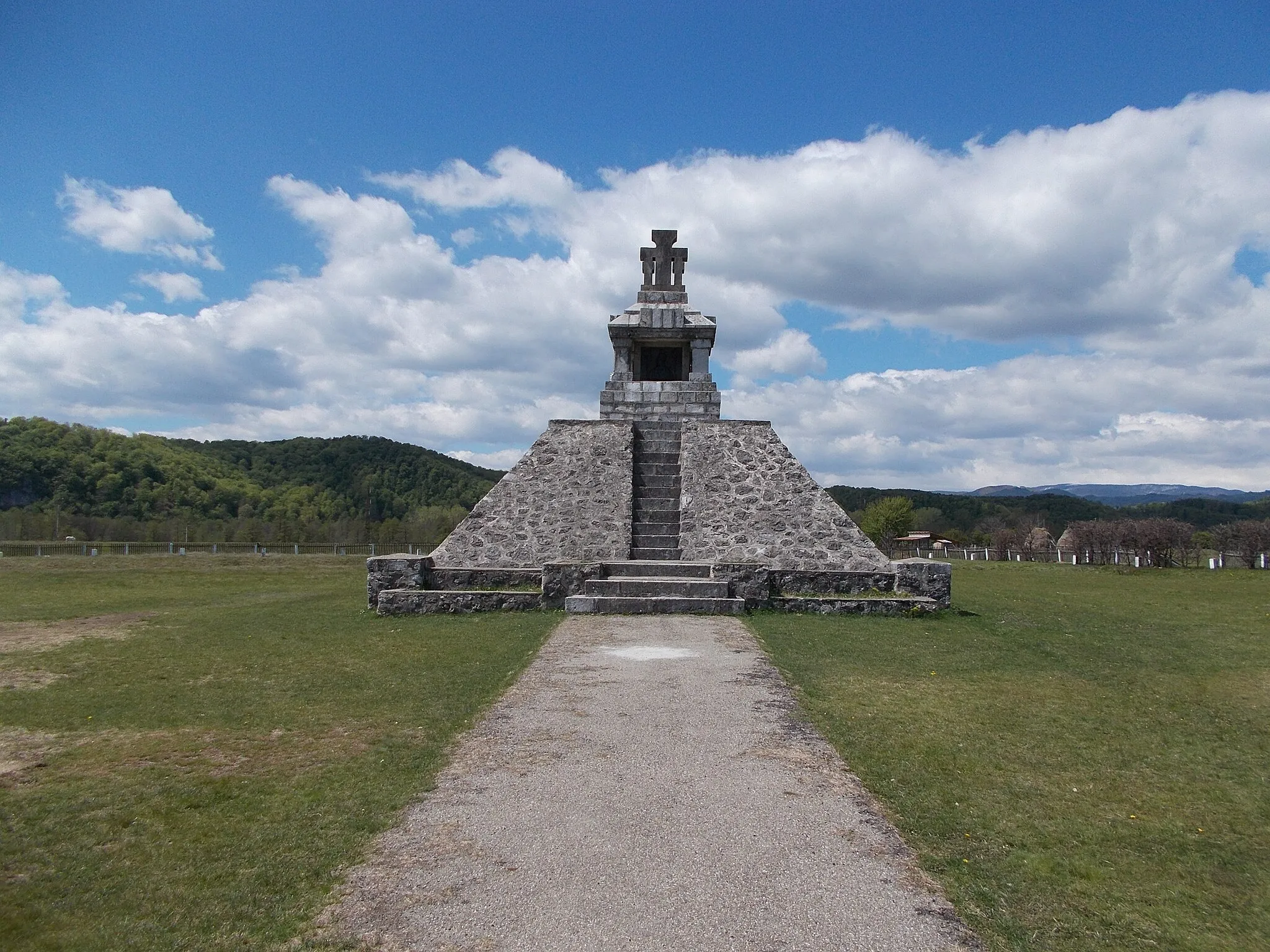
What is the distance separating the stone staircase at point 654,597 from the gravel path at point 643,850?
191 inches

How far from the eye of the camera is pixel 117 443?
7219 cm

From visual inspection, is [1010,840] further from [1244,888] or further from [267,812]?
[267,812]

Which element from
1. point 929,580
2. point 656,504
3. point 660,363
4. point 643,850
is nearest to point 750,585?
point 929,580

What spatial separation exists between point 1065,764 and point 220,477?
79.7 m

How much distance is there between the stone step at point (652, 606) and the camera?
10.6 metres

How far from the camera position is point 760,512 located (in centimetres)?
1383

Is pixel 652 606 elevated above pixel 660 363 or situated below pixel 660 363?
below

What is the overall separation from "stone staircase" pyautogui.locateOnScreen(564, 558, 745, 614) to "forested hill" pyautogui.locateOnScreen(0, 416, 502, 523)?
58.0m

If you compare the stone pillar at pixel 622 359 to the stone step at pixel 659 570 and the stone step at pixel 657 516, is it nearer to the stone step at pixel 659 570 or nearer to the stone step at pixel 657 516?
the stone step at pixel 657 516

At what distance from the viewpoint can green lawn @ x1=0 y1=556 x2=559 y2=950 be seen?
3020 mm

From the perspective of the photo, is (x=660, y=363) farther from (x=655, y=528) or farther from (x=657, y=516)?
(x=655, y=528)

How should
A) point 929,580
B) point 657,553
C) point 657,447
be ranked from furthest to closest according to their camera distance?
point 657,447 < point 657,553 < point 929,580

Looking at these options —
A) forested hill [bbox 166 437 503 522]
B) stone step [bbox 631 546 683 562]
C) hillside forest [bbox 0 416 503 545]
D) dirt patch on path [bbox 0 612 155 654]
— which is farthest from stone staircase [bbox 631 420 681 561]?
forested hill [bbox 166 437 503 522]

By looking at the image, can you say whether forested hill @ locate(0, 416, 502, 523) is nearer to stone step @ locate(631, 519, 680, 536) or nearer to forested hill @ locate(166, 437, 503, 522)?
forested hill @ locate(166, 437, 503, 522)
